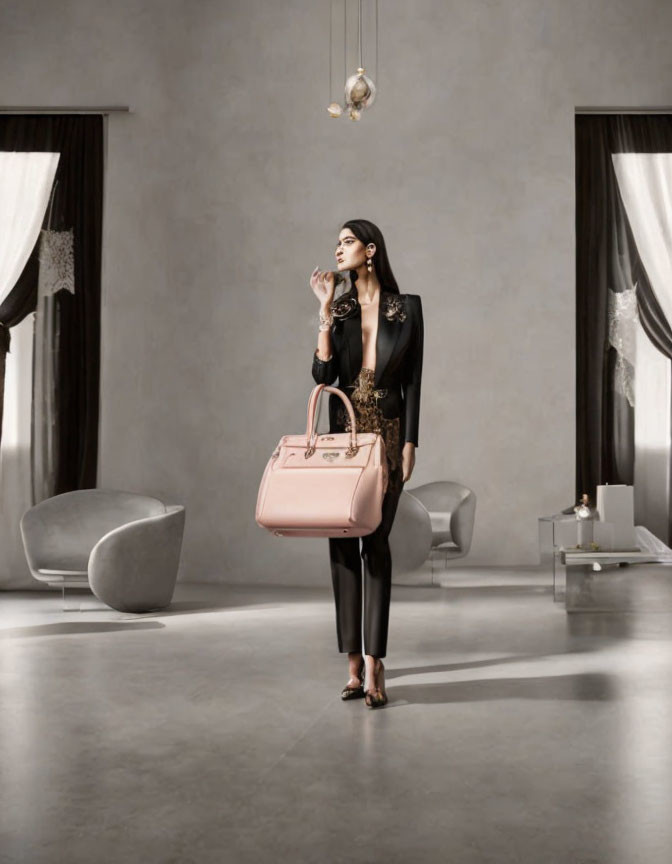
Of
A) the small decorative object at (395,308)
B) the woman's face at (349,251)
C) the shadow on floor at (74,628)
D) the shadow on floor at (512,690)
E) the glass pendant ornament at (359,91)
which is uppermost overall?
the glass pendant ornament at (359,91)

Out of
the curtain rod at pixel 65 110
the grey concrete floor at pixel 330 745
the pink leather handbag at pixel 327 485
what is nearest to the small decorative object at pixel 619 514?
the grey concrete floor at pixel 330 745

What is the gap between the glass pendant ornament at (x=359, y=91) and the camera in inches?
223

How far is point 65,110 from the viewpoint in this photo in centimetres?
705

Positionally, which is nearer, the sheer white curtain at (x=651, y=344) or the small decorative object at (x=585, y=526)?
the small decorative object at (x=585, y=526)

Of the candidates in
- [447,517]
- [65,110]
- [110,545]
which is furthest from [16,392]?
[447,517]

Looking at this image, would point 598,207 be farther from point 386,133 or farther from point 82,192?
point 82,192

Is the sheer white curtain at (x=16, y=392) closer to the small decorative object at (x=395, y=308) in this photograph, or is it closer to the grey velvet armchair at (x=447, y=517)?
the grey velvet armchair at (x=447, y=517)

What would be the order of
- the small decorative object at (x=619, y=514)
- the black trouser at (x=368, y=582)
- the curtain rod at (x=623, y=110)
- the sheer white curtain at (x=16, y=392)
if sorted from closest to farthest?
the black trouser at (x=368, y=582)
the small decorative object at (x=619, y=514)
the sheer white curtain at (x=16, y=392)
the curtain rod at (x=623, y=110)

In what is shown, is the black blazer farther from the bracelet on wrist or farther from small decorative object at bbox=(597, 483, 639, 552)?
small decorative object at bbox=(597, 483, 639, 552)

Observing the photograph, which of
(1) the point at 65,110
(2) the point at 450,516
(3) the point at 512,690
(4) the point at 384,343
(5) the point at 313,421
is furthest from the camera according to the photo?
(1) the point at 65,110

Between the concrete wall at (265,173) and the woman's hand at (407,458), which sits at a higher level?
the concrete wall at (265,173)

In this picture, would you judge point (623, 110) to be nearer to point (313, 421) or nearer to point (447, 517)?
point (447, 517)

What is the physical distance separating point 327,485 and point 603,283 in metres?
4.85

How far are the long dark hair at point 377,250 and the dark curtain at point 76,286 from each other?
4098 millimetres
